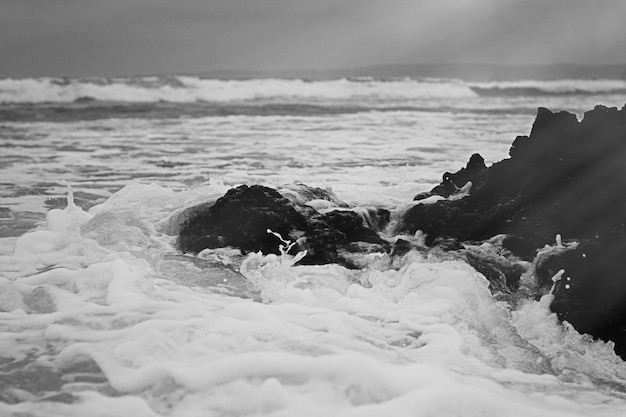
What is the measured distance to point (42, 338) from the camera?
3512 mm

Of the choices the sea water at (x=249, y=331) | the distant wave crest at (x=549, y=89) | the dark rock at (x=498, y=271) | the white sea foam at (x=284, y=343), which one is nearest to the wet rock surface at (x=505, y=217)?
the dark rock at (x=498, y=271)

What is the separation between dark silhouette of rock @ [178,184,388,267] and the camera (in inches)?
200

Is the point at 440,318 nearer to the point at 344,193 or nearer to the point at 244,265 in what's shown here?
the point at 244,265

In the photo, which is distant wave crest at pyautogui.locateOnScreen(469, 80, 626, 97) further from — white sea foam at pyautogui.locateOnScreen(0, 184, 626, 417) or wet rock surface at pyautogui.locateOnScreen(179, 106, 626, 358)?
white sea foam at pyautogui.locateOnScreen(0, 184, 626, 417)

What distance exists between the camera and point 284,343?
11.4 feet

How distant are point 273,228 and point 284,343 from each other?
176cm

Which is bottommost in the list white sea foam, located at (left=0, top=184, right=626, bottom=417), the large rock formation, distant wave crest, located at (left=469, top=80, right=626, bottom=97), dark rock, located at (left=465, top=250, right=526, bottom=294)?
white sea foam, located at (left=0, top=184, right=626, bottom=417)

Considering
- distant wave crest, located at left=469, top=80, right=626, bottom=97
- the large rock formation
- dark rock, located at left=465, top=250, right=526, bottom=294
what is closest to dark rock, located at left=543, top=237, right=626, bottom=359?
the large rock formation

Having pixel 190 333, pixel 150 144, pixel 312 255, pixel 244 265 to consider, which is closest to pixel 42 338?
pixel 190 333

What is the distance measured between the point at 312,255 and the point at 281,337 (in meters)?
1.45

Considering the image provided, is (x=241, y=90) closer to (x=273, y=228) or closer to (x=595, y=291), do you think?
(x=273, y=228)

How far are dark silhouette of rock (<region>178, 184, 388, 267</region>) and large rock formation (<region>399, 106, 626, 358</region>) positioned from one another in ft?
1.86

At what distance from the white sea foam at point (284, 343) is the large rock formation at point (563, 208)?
29cm

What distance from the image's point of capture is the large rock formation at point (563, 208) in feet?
12.5
